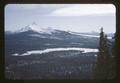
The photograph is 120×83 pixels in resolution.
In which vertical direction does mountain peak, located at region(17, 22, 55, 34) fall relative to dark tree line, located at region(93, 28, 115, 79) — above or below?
above

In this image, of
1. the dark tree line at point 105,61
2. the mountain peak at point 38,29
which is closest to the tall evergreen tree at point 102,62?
the dark tree line at point 105,61

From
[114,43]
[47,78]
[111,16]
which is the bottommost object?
[47,78]

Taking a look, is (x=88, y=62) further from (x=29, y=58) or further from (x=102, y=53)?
(x=29, y=58)

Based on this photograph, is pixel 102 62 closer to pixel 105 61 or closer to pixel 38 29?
pixel 105 61

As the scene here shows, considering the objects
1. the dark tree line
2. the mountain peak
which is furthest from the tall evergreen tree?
the mountain peak

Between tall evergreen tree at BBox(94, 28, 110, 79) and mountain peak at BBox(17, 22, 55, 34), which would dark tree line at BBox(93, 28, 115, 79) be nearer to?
tall evergreen tree at BBox(94, 28, 110, 79)

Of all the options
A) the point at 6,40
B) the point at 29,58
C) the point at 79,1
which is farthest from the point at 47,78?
the point at 79,1

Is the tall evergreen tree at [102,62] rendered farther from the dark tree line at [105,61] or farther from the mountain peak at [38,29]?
the mountain peak at [38,29]

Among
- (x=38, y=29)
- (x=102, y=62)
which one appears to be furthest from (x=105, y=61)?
(x=38, y=29)
